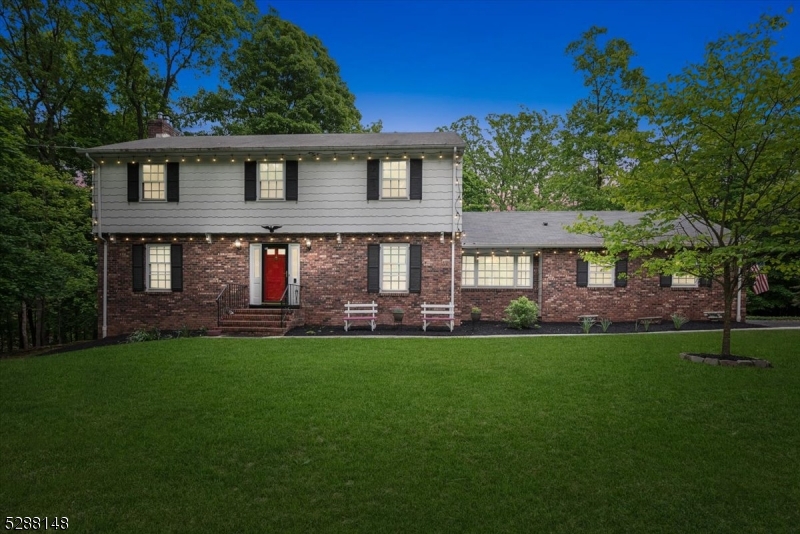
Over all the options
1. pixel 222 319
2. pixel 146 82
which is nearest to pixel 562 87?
pixel 146 82

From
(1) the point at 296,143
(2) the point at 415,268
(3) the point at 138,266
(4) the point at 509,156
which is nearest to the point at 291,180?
(1) the point at 296,143

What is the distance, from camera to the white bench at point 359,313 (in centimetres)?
1220

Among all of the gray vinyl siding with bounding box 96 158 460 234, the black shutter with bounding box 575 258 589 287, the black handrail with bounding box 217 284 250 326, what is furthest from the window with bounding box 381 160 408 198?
the black shutter with bounding box 575 258 589 287

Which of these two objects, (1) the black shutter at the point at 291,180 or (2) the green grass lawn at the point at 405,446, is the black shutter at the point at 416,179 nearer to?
(1) the black shutter at the point at 291,180

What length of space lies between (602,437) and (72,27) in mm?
25299

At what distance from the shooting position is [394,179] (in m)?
12.7

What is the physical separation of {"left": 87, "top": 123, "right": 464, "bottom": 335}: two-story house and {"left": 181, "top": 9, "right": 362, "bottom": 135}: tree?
946cm

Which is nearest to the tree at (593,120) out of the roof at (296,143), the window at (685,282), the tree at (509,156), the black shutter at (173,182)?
the tree at (509,156)

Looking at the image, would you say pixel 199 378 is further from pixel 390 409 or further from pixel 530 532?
pixel 530 532

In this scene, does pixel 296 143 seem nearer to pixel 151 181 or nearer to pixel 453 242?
pixel 151 181

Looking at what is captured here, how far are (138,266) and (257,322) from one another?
5.07 meters

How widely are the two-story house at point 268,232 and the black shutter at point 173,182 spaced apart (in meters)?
0.05

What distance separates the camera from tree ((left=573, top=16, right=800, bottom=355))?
6941 millimetres

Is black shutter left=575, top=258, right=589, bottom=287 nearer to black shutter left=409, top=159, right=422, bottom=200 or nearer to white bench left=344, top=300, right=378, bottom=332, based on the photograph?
black shutter left=409, top=159, right=422, bottom=200
